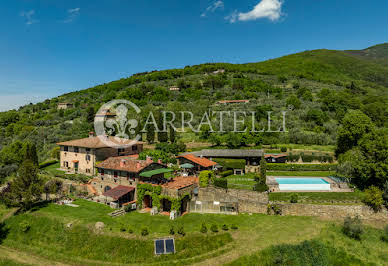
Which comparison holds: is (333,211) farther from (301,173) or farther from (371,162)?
(301,173)

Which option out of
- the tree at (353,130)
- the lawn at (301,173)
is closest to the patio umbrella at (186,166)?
the lawn at (301,173)

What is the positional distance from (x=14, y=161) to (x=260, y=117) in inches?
2453

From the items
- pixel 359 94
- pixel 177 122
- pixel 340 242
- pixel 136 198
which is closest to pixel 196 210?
pixel 136 198

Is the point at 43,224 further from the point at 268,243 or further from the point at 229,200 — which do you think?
the point at 268,243

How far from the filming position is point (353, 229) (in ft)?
79.2

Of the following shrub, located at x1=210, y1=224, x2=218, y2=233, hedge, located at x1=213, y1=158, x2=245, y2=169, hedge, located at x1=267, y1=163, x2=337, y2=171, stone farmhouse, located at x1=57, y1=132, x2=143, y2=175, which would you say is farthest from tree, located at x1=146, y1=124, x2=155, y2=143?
shrub, located at x1=210, y1=224, x2=218, y2=233

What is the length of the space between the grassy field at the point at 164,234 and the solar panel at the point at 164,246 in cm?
48

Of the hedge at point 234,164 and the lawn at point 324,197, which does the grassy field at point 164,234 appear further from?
the hedge at point 234,164

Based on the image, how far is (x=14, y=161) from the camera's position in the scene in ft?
151

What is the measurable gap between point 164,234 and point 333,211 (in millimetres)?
18613

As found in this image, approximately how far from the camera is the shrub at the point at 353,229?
2414 cm

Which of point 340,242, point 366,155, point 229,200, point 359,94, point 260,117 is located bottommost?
point 340,242

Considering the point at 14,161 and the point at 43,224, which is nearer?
the point at 43,224

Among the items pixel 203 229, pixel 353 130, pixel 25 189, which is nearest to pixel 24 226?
pixel 25 189
